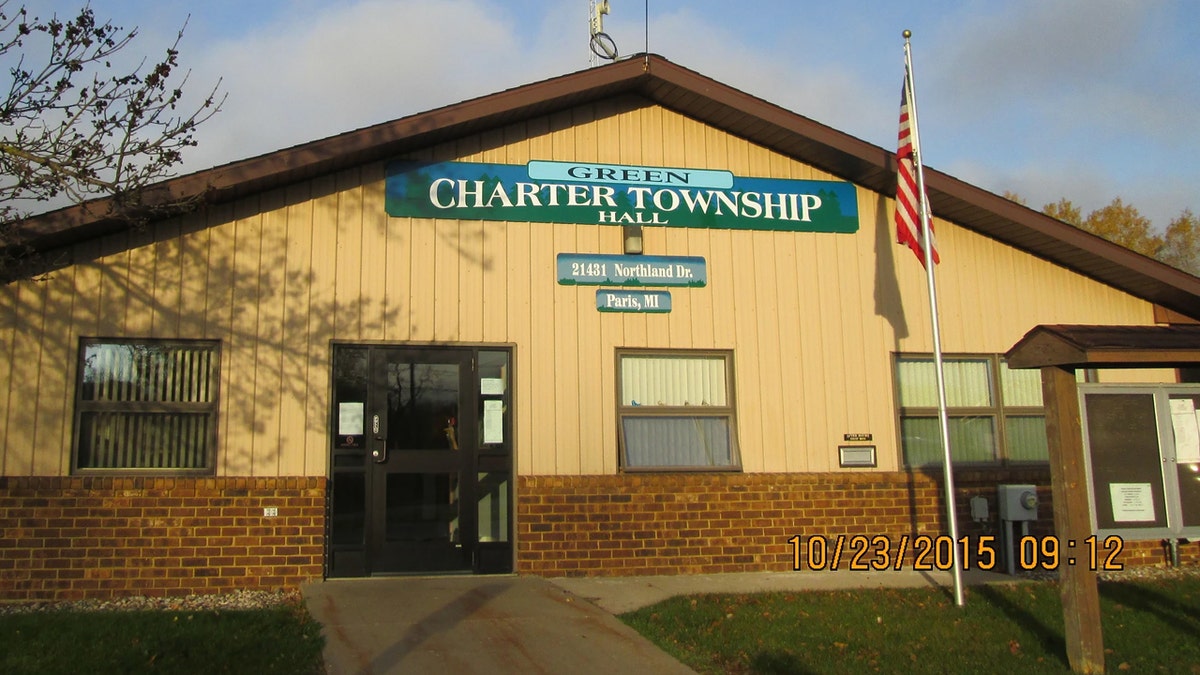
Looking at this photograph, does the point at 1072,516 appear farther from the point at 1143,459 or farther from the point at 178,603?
the point at 178,603

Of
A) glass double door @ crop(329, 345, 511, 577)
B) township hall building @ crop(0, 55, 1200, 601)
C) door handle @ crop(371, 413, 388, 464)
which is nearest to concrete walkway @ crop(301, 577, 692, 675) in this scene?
glass double door @ crop(329, 345, 511, 577)

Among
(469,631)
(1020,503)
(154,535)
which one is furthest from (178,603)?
(1020,503)

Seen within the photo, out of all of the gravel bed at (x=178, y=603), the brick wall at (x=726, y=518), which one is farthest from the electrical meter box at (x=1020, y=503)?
the gravel bed at (x=178, y=603)

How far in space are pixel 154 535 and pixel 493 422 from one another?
3.28m

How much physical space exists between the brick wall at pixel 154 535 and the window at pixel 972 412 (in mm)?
6322

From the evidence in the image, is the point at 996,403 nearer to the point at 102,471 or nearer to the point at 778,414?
the point at 778,414

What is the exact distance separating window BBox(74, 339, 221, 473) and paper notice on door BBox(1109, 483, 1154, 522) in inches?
354

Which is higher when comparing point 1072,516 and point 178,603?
point 1072,516

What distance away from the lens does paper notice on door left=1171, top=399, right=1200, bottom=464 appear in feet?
36.8

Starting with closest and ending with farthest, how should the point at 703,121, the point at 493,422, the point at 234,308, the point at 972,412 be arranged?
1. the point at 234,308
2. the point at 493,422
3. the point at 703,121
4. the point at 972,412

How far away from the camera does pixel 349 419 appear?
1019 cm

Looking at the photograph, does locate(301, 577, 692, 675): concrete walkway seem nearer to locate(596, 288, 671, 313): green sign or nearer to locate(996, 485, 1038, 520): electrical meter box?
locate(596, 288, 671, 313): green sign

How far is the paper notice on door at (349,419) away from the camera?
1016cm

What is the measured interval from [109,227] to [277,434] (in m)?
2.44
